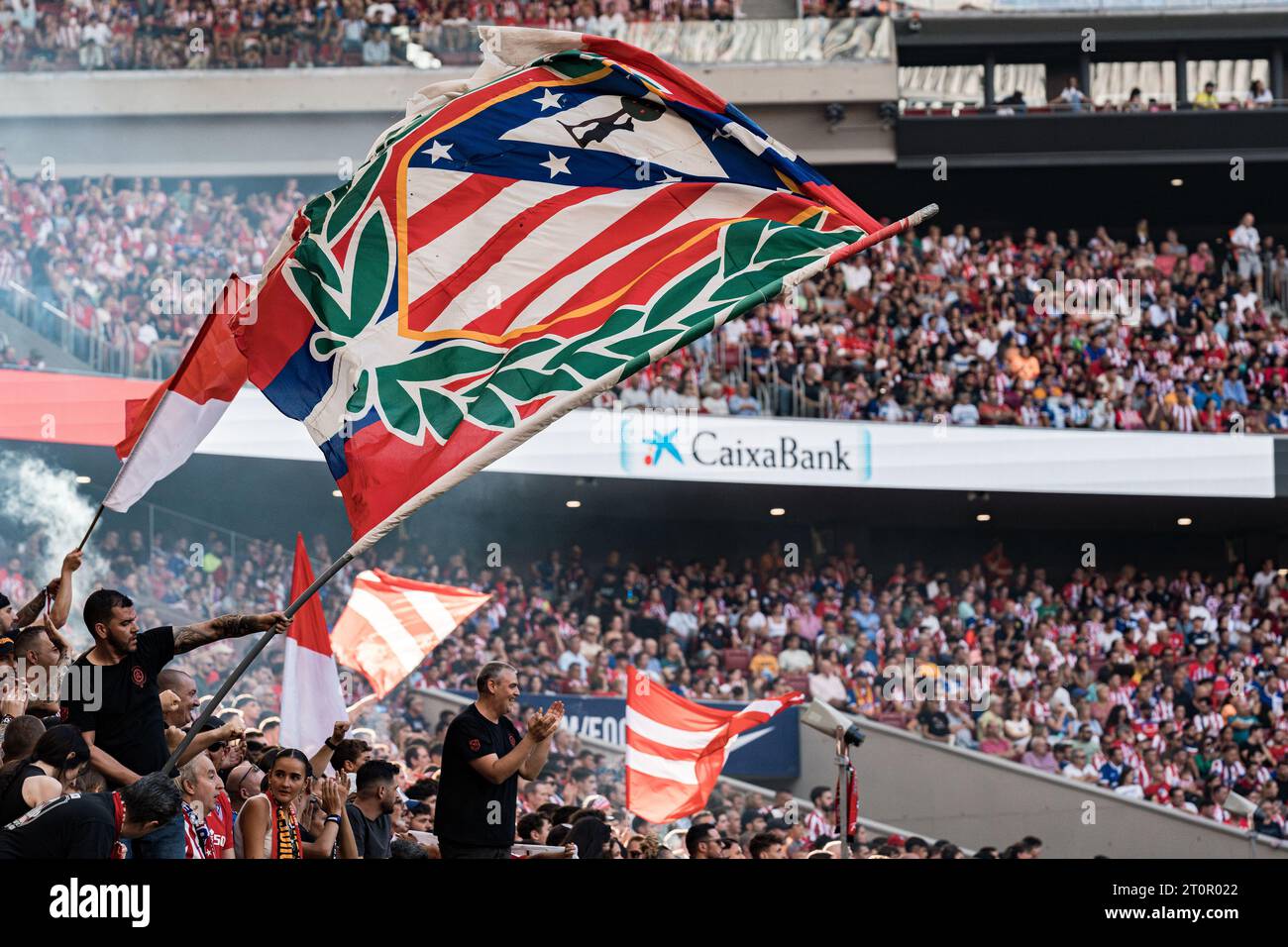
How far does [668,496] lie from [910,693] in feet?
16.7

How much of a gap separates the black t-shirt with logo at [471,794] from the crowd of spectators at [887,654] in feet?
33.3

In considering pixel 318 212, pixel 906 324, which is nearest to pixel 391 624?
pixel 318 212

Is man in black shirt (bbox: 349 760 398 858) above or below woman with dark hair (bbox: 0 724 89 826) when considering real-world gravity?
below

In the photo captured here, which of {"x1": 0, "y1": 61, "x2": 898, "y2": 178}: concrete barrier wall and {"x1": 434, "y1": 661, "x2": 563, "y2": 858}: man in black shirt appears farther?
{"x1": 0, "y1": 61, "x2": 898, "y2": 178}: concrete barrier wall

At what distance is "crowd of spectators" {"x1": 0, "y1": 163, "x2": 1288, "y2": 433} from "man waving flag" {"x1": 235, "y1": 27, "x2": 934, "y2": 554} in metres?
14.0

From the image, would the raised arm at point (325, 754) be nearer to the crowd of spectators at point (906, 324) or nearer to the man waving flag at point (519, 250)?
the man waving flag at point (519, 250)

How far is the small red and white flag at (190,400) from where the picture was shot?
780 centimetres

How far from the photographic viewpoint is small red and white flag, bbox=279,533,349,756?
8984 mm

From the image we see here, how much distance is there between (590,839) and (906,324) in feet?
51.4

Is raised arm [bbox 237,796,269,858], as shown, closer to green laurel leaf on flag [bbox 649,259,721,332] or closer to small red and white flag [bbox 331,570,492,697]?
green laurel leaf on flag [bbox 649,259,721,332]

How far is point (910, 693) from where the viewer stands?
20.0 meters

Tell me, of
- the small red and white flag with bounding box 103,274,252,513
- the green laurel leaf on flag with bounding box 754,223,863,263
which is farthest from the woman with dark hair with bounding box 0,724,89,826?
the green laurel leaf on flag with bounding box 754,223,863,263
